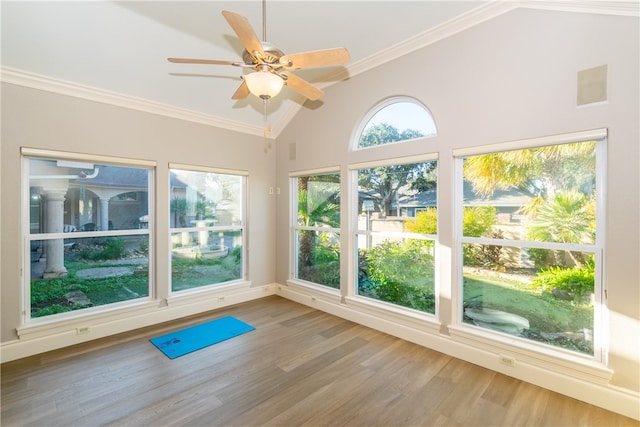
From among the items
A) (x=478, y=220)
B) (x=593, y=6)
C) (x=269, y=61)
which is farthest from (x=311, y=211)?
(x=593, y=6)

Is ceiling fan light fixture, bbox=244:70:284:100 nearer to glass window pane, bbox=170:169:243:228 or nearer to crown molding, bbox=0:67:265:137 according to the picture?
crown molding, bbox=0:67:265:137

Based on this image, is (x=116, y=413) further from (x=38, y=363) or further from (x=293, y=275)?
(x=293, y=275)

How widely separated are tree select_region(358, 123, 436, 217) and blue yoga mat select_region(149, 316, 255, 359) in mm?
2432

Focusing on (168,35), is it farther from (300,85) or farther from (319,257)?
(319,257)

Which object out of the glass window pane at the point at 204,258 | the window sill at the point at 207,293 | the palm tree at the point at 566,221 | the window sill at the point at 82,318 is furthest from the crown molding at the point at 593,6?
the window sill at the point at 82,318

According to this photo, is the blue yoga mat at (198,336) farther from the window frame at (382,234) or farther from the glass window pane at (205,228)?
the window frame at (382,234)

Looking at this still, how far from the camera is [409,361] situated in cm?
292

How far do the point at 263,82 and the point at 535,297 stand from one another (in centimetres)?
304

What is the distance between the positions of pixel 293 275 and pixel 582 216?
3871 millimetres

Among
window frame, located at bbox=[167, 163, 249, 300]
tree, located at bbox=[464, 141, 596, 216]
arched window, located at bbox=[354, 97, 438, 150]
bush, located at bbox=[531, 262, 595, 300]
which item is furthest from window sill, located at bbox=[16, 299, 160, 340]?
bush, located at bbox=[531, 262, 595, 300]

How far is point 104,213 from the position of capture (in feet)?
11.8

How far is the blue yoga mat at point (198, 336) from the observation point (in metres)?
3.16

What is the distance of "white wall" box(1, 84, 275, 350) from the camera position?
9.61 ft

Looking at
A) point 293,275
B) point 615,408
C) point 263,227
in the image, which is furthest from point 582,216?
point 263,227
